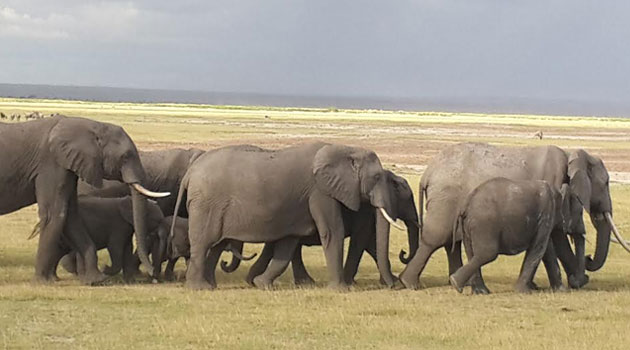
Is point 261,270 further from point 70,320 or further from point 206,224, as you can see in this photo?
point 70,320

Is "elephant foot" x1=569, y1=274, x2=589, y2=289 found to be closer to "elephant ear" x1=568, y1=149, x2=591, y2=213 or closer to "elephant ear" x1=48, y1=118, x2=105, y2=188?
"elephant ear" x1=568, y1=149, x2=591, y2=213

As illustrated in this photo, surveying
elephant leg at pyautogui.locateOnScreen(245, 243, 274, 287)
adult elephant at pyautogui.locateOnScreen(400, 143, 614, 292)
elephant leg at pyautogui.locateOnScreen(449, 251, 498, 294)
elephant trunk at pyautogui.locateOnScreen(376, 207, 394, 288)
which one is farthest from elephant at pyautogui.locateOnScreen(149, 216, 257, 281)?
elephant leg at pyautogui.locateOnScreen(449, 251, 498, 294)

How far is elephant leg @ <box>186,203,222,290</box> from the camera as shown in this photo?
1652 cm

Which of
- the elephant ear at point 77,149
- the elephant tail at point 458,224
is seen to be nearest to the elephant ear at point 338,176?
the elephant tail at point 458,224

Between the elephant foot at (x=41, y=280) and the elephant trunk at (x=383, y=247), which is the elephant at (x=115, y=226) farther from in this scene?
the elephant trunk at (x=383, y=247)

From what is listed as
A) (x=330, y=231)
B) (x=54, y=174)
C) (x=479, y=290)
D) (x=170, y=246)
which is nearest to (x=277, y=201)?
(x=330, y=231)

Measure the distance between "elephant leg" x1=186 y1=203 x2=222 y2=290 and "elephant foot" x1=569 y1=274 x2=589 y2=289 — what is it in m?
5.65

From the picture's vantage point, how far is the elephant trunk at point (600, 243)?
1759cm

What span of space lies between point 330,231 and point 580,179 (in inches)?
165

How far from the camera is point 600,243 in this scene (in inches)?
700

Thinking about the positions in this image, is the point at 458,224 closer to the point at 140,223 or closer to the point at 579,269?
the point at 579,269

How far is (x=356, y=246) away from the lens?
58.3 ft

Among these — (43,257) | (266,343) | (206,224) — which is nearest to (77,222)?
(43,257)

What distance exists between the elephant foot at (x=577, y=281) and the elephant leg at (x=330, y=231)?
12.0 feet
